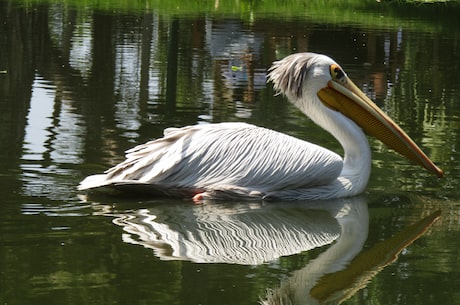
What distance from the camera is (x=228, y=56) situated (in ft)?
46.5

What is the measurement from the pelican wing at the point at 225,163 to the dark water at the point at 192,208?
0.41ft

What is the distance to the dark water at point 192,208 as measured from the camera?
4.86 meters

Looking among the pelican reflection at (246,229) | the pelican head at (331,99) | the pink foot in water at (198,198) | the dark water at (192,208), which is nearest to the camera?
the dark water at (192,208)

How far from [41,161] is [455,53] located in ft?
33.1

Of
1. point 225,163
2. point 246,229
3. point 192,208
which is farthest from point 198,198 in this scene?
point 246,229

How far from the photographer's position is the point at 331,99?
7.16 meters

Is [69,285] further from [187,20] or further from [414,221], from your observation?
[187,20]

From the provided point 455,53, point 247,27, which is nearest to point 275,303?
point 455,53

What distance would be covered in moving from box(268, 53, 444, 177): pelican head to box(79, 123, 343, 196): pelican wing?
446mm

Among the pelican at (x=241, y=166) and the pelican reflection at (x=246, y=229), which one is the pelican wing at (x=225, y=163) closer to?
the pelican at (x=241, y=166)

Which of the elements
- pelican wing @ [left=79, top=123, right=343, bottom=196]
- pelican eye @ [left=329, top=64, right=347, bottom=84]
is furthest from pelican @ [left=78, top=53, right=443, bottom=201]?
pelican eye @ [left=329, top=64, right=347, bottom=84]

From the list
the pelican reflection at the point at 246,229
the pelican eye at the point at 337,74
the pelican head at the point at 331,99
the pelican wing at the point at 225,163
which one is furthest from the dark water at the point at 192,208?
the pelican eye at the point at 337,74

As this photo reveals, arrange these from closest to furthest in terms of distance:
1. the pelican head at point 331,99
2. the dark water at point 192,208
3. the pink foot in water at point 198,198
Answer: the dark water at point 192,208 < the pink foot in water at point 198,198 < the pelican head at point 331,99

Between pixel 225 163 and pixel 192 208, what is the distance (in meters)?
0.36
